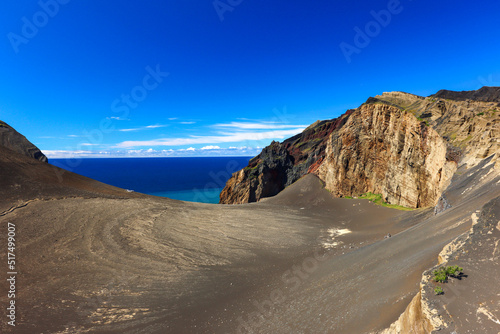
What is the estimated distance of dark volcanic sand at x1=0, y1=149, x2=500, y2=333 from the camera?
827cm

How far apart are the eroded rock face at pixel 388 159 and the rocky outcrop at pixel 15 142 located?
4795 cm

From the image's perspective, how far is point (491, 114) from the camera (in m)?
19.6

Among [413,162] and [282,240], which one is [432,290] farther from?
[413,162]

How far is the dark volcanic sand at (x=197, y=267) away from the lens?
827 centimetres

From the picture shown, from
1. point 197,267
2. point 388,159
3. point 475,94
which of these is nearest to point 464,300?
point 197,267

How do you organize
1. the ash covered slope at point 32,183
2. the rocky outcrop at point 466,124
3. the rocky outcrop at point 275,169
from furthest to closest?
the rocky outcrop at point 275,169, the ash covered slope at point 32,183, the rocky outcrop at point 466,124

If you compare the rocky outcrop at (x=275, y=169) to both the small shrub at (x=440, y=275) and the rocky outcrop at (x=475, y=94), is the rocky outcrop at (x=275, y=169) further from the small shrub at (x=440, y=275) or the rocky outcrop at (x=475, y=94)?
the small shrub at (x=440, y=275)

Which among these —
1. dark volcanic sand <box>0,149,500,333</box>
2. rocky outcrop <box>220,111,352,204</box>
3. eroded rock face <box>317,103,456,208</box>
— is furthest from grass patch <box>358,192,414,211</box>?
rocky outcrop <box>220,111,352,204</box>

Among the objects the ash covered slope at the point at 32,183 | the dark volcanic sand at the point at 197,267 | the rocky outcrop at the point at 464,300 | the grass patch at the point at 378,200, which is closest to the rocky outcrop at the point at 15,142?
the ash covered slope at the point at 32,183

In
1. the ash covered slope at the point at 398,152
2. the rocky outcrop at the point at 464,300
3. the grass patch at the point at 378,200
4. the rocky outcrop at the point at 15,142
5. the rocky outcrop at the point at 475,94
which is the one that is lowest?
the grass patch at the point at 378,200

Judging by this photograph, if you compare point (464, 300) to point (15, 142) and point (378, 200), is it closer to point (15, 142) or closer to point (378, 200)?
point (378, 200)

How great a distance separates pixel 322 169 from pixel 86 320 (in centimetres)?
4134

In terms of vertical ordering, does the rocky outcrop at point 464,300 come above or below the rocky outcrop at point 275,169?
below

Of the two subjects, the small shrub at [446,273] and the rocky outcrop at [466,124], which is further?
A: the rocky outcrop at [466,124]
